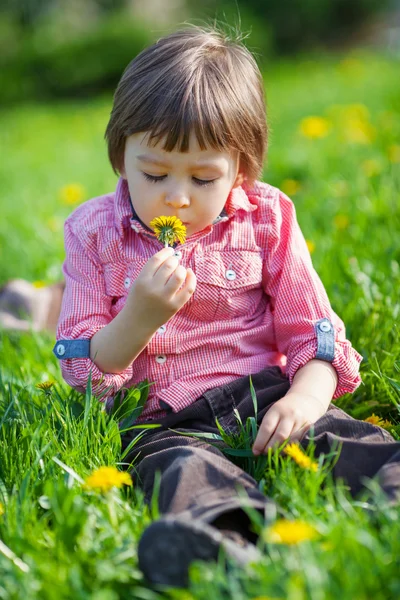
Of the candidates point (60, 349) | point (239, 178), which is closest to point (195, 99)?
point (239, 178)

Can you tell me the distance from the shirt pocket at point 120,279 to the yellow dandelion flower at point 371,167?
207 cm

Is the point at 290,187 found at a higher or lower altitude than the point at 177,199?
lower

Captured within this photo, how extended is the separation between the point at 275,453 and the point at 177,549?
15.6 inches

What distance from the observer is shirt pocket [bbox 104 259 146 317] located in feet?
6.39

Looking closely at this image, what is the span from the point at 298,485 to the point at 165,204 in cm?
72

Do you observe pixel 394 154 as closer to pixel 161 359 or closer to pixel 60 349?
pixel 161 359

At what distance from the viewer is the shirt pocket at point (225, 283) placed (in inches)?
76.0

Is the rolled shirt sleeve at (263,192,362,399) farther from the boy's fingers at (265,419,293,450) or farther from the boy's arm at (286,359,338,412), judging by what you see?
the boy's fingers at (265,419,293,450)

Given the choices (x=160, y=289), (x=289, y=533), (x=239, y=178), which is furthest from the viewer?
(x=239, y=178)

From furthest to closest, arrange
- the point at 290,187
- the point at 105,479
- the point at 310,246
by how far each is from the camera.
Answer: the point at 290,187, the point at 310,246, the point at 105,479

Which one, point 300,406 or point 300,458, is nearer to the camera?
point 300,458

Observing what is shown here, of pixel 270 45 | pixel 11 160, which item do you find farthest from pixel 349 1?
pixel 11 160

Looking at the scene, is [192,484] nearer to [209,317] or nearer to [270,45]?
[209,317]

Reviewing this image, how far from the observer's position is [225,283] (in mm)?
1947
